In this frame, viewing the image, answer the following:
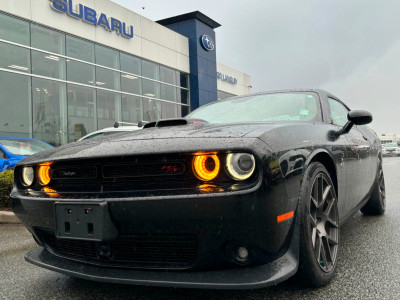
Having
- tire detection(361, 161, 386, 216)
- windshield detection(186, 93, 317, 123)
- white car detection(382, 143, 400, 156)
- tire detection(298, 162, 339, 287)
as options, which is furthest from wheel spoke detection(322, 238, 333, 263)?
white car detection(382, 143, 400, 156)

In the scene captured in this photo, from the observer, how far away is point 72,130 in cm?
1396

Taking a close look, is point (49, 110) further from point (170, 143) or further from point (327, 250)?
point (327, 250)

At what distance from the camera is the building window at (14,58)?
11984 mm

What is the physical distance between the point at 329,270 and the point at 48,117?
12771mm

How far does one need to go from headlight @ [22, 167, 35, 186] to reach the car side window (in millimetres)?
2292

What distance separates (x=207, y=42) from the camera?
856 inches

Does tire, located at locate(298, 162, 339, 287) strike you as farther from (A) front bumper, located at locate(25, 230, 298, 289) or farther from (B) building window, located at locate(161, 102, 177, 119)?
(B) building window, located at locate(161, 102, 177, 119)

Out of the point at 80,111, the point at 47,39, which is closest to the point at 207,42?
the point at 80,111

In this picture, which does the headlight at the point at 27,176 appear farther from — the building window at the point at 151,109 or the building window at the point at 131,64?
the building window at the point at 151,109

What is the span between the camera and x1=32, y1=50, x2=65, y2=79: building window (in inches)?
510

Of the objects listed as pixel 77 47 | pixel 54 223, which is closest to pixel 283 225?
pixel 54 223

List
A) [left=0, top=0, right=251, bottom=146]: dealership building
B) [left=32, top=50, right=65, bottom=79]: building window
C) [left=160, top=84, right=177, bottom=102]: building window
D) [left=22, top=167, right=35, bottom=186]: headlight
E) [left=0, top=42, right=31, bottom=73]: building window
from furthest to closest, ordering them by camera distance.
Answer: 1. [left=160, top=84, right=177, bottom=102]: building window
2. [left=32, top=50, right=65, bottom=79]: building window
3. [left=0, top=0, right=251, bottom=146]: dealership building
4. [left=0, top=42, right=31, bottom=73]: building window
5. [left=22, top=167, right=35, bottom=186]: headlight

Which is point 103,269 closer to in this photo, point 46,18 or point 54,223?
point 54,223

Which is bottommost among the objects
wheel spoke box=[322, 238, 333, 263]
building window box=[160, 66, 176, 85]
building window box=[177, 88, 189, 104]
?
wheel spoke box=[322, 238, 333, 263]
